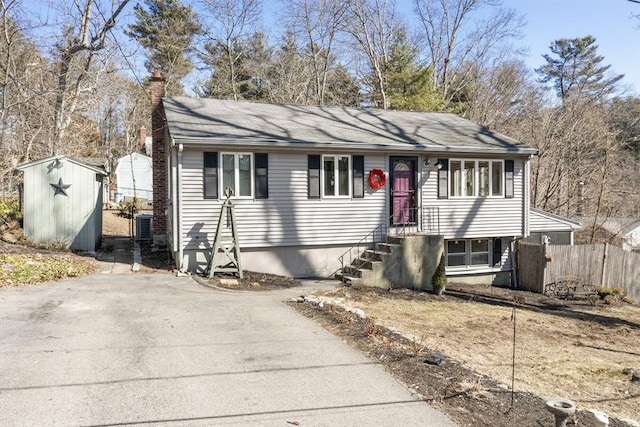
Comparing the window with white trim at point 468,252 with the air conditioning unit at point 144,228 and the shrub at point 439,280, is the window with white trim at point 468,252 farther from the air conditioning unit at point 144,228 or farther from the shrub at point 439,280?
the air conditioning unit at point 144,228

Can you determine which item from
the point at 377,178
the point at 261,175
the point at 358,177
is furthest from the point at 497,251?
the point at 261,175

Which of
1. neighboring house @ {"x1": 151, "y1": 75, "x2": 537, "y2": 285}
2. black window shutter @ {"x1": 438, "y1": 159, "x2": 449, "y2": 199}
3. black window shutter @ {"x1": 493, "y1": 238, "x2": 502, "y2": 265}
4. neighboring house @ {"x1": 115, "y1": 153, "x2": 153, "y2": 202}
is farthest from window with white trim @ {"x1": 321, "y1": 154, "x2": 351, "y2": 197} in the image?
neighboring house @ {"x1": 115, "y1": 153, "x2": 153, "y2": 202}

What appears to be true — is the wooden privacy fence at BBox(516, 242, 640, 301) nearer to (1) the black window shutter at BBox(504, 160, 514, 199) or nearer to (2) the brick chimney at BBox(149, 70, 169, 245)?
(1) the black window shutter at BBox(504, 160, 514, 199)

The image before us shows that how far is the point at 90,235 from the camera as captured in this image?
14.9m

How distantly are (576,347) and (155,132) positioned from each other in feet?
44.7

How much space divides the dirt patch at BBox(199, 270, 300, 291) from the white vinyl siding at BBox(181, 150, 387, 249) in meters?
0.94

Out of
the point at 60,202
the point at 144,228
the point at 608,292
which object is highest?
the point at 60,202

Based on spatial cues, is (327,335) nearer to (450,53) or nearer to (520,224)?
(520,224)

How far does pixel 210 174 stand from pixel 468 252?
8.99 meters

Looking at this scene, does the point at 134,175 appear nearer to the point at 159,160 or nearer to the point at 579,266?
the point at 159,160

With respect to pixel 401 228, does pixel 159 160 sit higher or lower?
higher

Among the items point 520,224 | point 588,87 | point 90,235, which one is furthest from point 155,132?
point 588,87

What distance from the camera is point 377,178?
46.3 feet

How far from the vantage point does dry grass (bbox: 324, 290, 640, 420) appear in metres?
5.95
